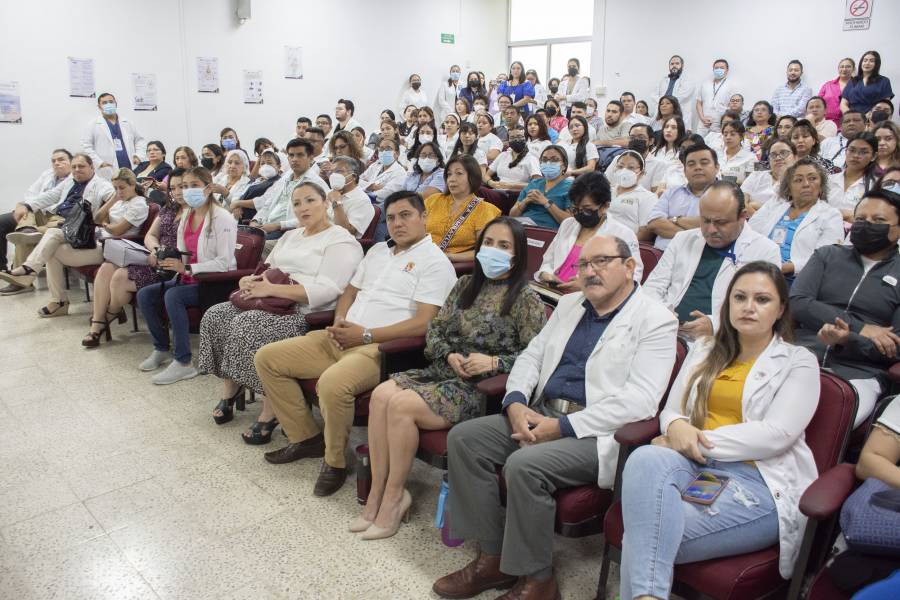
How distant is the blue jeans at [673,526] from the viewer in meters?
1.61

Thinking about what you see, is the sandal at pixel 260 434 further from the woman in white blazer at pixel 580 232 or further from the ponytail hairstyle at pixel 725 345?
the ponytail hairstyle at pixel 725 345

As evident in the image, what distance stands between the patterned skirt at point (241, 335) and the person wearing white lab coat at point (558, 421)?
4.05 ft

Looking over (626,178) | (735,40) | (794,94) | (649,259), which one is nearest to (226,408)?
(649,259)

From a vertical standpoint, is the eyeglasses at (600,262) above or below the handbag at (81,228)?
above

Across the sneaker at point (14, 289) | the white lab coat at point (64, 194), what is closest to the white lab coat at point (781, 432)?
the white lab coat at point (64, 194)

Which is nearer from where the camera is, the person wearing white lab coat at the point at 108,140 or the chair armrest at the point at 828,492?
the chair armrest at the point at 828,492

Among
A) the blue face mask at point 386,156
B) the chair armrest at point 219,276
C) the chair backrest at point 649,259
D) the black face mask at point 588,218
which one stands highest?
the blue face mask at point 386,156

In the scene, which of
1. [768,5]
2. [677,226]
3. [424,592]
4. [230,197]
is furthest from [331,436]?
[768,5]

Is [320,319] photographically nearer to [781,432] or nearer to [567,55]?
[781,432]

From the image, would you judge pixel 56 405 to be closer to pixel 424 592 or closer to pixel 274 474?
pixel 274 474

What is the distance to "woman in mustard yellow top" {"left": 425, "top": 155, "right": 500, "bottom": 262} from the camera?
390 centimetres

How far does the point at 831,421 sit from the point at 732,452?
271 mm

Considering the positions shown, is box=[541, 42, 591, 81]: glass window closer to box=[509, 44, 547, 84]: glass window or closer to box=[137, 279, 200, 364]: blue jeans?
box=[509, 44, 547, 84]: glass window

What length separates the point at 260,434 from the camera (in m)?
3.11
